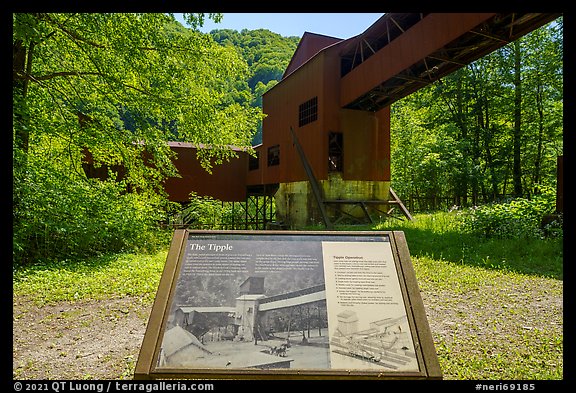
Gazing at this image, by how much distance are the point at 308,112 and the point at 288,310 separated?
47.6ft

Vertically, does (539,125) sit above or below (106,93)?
above

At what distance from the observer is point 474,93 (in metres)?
25.4

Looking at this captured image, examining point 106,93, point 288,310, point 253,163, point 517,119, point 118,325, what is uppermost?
point 517,119

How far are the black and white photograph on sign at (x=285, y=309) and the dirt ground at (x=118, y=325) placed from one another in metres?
1.26

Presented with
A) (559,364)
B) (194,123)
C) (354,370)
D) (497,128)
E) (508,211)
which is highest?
(497,128)

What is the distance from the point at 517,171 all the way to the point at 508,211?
15133 millimetres

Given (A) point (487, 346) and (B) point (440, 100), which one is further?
(B) point (440, 100)

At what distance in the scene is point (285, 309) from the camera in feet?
8.76

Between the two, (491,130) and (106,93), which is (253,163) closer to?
(106,93)

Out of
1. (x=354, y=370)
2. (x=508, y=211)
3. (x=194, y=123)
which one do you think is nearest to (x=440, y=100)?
(x=508, y=211)

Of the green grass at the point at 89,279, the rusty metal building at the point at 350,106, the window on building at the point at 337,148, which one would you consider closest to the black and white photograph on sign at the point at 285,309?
the green grass at the point at 89,279

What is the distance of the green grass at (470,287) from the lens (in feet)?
11.7

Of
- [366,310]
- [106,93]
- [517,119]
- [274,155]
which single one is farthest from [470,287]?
[517,119]
